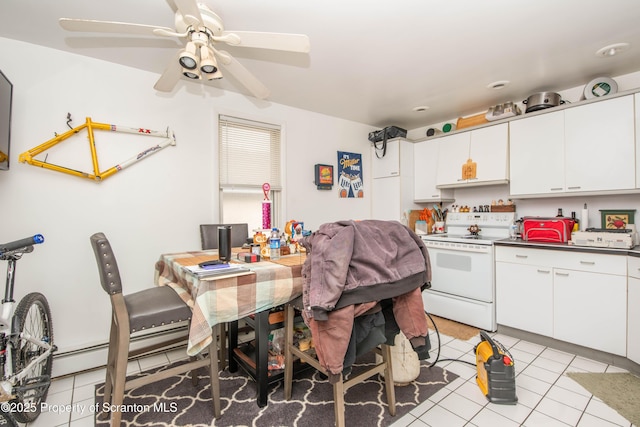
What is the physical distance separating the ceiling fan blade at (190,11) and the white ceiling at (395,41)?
0.34 meters

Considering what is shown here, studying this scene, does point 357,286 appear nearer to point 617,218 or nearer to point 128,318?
point 128,318

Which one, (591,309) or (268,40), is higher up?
(268,40)

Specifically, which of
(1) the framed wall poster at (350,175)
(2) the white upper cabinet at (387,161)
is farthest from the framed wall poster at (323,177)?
(2) the white upper cabinet at (387,161)

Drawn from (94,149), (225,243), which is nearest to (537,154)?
(225,243)

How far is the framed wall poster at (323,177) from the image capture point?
3703 mm

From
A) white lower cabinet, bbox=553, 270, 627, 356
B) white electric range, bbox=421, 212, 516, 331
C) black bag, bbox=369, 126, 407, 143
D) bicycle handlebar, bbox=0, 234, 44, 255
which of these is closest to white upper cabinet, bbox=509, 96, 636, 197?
white electric range, bbox=421, 212, 516, 331

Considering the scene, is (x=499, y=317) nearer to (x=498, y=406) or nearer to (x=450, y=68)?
(x=498, y=406)

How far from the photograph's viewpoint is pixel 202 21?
5.03ft

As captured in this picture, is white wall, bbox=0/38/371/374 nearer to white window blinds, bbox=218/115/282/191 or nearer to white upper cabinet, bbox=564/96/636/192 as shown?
white window blinds, bbox=218/115/282/191

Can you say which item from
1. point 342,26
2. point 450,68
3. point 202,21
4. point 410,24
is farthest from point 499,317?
point 202,21

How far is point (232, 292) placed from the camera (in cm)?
155

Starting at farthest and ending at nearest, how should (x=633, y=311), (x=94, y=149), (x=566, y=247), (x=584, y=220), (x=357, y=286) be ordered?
(x=584, y=220) < (x=566, y=247) < (x=94, y=149) < (x=633, y=311) < (x=357, y=286)

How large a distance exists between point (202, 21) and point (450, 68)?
2.10 meters

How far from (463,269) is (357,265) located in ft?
7.55
